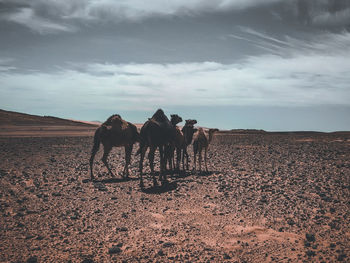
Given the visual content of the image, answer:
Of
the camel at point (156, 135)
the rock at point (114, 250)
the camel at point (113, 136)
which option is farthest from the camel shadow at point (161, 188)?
the rock at point (114, 250)

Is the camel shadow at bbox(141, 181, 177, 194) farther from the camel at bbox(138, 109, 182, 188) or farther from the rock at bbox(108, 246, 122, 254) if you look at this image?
the rock at bbox(108, 246, 122, 254)

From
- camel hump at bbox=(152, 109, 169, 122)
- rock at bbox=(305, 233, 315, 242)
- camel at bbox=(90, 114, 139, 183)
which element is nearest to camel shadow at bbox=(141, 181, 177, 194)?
camel at bbox=(90, 114, 139, 183)

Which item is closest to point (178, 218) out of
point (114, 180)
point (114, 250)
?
point (114, 250)

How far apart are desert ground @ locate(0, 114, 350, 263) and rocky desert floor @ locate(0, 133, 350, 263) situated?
0.08ft

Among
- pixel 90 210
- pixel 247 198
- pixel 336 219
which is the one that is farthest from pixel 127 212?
pixel 336 219

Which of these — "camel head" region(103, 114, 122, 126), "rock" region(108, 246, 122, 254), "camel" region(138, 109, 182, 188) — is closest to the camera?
"rock" region(108, 246, 122, 254)

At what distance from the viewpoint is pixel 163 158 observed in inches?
491

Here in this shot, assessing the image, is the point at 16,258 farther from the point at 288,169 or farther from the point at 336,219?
the point at 288,169

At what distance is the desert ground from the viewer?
5996mm

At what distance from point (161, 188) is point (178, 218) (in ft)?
11.5

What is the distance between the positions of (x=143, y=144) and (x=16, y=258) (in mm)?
7169

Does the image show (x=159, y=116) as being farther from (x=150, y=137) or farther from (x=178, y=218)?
(x=178, y=218)

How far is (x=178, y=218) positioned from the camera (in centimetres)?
800

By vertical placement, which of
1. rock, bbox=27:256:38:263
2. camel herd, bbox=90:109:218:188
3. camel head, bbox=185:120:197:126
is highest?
camel head, bbox=185:120:197:126
